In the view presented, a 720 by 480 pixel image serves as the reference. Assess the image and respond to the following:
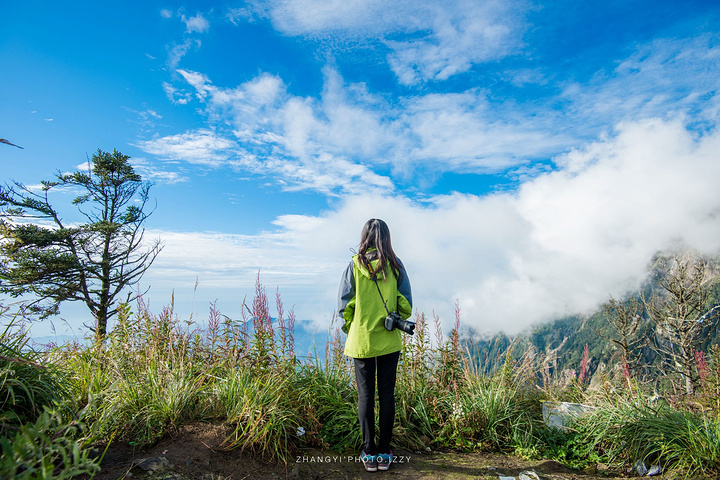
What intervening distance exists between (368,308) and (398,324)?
1.13 feet

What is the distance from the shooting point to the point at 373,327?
4000 millimetres

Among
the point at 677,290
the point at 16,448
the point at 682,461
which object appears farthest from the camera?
the point at 677,290

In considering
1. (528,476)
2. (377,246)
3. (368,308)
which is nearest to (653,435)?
(528,476)

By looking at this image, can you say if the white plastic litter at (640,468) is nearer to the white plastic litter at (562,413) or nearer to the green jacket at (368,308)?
the white plastic litter at (562,413)

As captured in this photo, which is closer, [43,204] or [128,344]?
[128,344]

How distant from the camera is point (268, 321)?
15.6ft

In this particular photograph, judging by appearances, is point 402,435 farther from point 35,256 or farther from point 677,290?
point 35,256

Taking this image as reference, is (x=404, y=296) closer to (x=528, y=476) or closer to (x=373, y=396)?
(x=373, y=396)

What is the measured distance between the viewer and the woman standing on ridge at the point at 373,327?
13.1 feet

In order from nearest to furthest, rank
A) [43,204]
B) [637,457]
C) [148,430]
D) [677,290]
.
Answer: [148,430], [637,457], [677,290], [43,204]

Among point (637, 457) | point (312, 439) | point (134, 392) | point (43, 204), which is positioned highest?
point (43, 204)

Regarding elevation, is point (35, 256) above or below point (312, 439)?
above

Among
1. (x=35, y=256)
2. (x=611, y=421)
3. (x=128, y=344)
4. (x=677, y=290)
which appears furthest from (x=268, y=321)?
(x=35, y=256)

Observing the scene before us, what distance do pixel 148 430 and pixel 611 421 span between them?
516 centimetres
